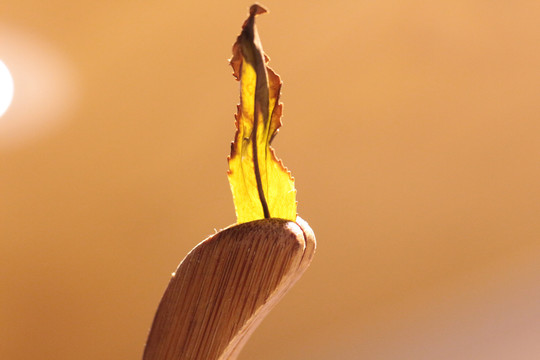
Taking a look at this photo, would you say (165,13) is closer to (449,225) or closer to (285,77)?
(285,77)

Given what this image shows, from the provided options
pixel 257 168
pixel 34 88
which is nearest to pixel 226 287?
pixel 257 168

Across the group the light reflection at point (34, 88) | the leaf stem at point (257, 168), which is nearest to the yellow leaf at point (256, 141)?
the leaf stem at point (257, 168)

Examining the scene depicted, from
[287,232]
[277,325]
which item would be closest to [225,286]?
[287,232]

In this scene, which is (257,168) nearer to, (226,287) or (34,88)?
(226,287)

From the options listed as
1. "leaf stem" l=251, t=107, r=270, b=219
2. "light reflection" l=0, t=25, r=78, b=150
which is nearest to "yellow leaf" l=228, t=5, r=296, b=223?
"leaf stem" l=251, t=107, r=270, b=219

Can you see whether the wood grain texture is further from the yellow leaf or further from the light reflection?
the light reflection
